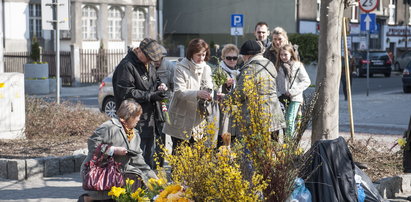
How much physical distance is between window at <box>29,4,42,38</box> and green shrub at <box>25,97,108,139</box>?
94.8ft

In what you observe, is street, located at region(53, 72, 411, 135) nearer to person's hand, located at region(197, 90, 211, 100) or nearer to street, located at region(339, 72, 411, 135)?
street, located at region(339, 72, 411, 135)

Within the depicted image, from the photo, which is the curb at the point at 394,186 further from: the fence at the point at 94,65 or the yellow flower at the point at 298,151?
the fence at the point at 94,65

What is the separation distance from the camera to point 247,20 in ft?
153

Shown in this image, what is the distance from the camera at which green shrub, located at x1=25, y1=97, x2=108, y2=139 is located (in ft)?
38.8

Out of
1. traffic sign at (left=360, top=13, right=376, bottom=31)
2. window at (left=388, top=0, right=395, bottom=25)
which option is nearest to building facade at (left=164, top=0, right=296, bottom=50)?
window at (left=388, top=0, right=395, bottom=25)

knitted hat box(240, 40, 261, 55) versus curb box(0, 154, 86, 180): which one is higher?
knitted hat box(240, 40, 261, 55)

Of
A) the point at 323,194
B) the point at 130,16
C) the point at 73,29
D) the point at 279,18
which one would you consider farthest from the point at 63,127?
the point at 279,18

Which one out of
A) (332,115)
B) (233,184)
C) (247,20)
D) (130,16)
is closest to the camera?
(233,184)

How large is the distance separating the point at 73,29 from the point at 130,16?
436 cm

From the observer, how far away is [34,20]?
40969mm

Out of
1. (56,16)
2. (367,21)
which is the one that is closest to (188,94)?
(56,16)

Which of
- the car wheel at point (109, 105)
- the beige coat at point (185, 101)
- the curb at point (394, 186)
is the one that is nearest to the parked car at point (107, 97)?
the car wheel at point (109, 105)

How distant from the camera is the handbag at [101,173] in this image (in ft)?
→ 20.5

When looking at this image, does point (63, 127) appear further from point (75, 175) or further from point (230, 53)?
point (230, 53)
